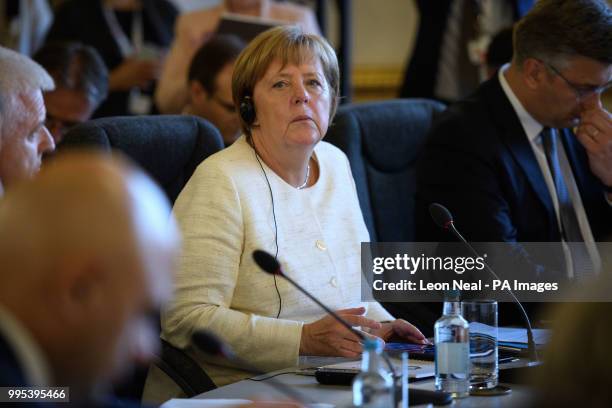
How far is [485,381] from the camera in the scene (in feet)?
6.68

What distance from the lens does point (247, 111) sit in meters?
2.64

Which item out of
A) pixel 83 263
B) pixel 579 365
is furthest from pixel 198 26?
pixel 579 365

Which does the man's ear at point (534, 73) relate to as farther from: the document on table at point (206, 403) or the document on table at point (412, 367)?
the document on table at point (206, 403)

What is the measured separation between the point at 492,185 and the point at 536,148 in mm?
239

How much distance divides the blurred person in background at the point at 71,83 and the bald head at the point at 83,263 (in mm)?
2500

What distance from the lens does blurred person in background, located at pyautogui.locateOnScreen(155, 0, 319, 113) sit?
174 inches

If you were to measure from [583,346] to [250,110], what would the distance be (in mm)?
1814

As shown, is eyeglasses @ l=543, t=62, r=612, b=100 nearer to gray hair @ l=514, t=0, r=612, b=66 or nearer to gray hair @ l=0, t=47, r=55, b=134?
gray hair @ l=514, t=0, r=612, b=66

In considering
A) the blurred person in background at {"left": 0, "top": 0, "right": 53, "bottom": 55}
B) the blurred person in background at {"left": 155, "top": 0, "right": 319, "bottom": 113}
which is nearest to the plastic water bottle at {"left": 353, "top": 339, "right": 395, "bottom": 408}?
the blurred person in background at {"left": 155, "top": 0, "right": 319, "bottom": 113}

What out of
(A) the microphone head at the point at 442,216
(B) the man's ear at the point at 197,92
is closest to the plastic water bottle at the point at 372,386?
(A) the microphone head at the point at 442,216

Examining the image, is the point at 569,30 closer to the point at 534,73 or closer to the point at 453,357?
the point at 534,73

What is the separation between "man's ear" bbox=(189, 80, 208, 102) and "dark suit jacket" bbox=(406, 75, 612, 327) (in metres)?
0.94

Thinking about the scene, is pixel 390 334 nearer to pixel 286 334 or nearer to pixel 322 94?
pixel 286 334

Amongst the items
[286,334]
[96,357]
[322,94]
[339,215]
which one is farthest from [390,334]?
[96,357]
